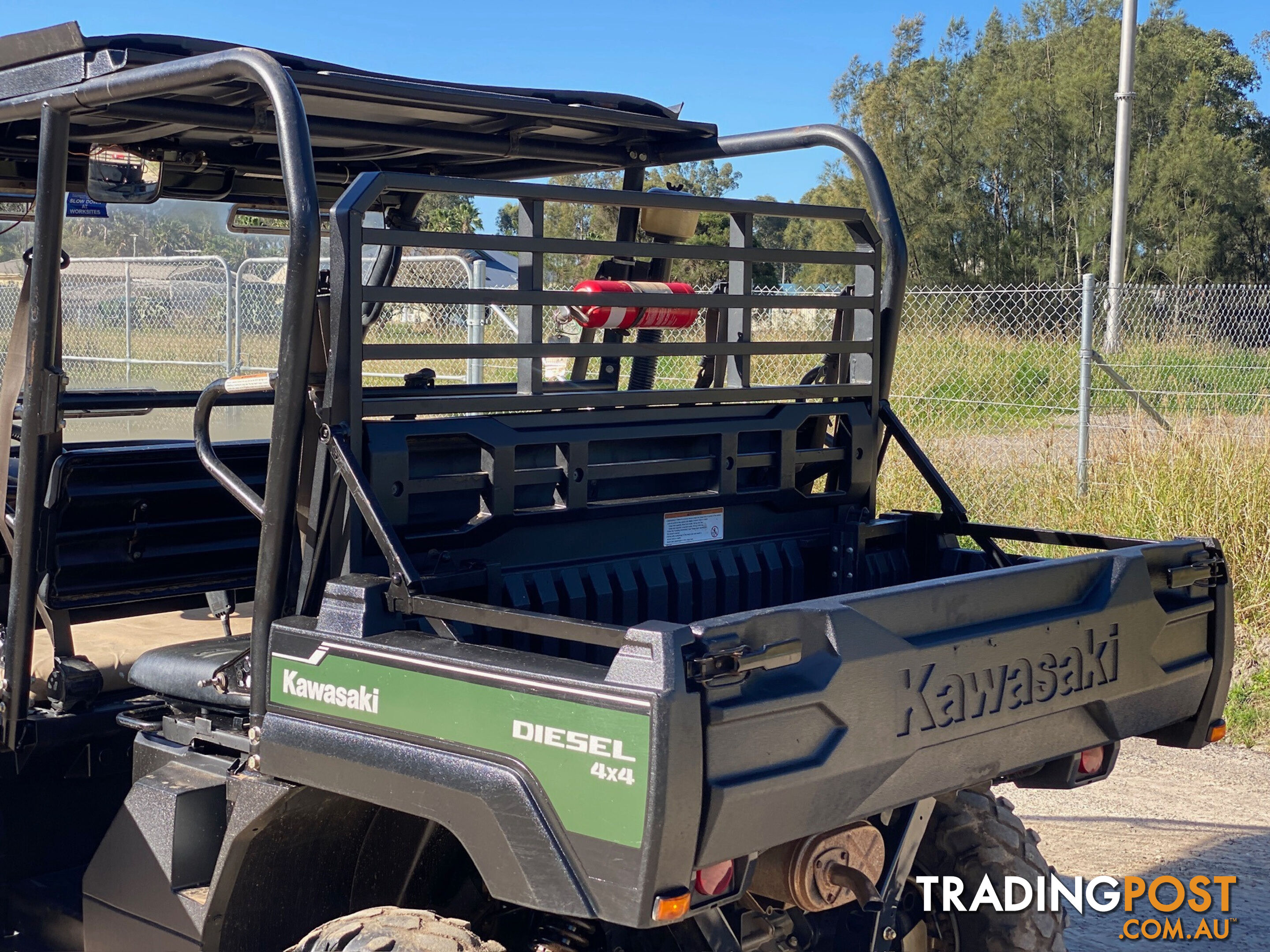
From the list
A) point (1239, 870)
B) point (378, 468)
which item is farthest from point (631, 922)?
point (1239, 870)

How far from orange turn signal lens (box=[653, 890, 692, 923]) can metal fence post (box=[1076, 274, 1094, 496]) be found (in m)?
6.37

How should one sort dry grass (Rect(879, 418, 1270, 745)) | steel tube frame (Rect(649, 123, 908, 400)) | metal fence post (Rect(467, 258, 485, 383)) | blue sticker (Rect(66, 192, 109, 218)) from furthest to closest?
1. dry grass (Rect(879, 418, 1270, 745))
2. metal fence post (Rect(467, 258, 485, 383))
3. blue sticker (Rect(66, 192, 109, 218))
4. steel tube frame (Rect(649, 123, 908, 400))

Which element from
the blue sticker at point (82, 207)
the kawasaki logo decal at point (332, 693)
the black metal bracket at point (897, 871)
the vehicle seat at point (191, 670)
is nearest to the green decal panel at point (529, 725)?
the kawasaki logo decal at point (332, 693)

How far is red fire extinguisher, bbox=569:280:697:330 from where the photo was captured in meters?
2.94

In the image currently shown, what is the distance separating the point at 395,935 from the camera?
2268mm

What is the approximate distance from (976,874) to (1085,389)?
18.3 ft

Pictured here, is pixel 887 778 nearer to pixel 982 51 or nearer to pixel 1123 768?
pixel 1123 768

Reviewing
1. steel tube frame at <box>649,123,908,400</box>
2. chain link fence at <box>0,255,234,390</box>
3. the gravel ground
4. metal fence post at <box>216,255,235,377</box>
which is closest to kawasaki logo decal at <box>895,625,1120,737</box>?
steel tube frame at <box>649,123,908,400</box>

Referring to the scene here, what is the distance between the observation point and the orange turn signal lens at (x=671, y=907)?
194 cm

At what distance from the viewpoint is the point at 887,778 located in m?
2.28

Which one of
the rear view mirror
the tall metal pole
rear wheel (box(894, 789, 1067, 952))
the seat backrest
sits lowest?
rear wheel (box(894, 789, 1067, 952))

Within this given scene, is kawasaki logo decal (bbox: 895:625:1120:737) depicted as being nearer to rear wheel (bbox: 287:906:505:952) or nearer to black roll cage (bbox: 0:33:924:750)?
rear wheel (bbox: 287:906:505:952)

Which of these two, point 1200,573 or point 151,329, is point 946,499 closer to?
point 1200,573

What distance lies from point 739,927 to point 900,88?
172 ft
